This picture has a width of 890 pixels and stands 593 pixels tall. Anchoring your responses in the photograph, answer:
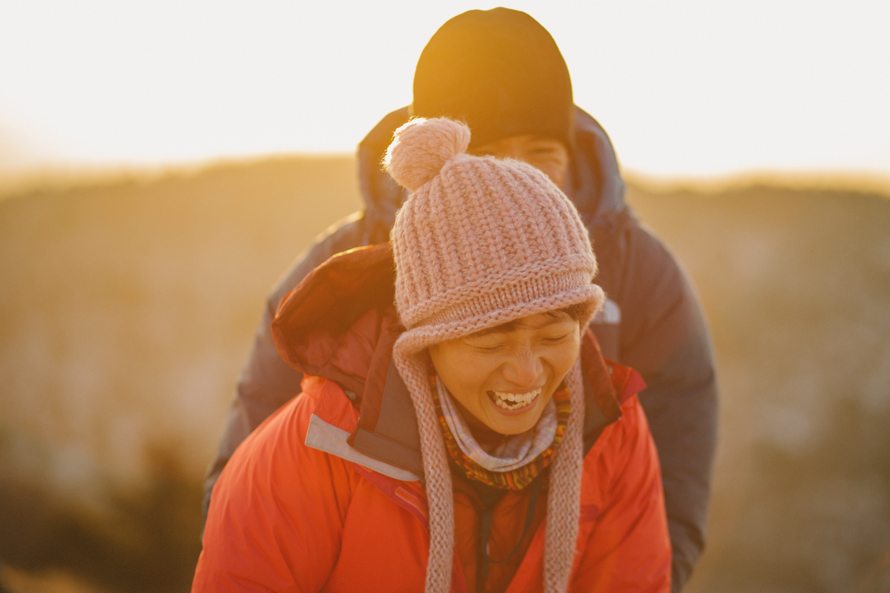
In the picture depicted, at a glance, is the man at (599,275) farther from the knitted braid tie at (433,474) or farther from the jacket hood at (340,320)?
the knitted braid tie at (433,474)

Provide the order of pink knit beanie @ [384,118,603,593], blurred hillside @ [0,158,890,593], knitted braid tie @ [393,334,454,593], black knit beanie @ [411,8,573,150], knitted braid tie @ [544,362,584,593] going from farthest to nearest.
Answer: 1. blurred hillside @ [0,158,890,593]
2. black knit beanie @ [411,8,573,150]
3. knitted braid tie @ [544,362,584,593]
4. knitted braid tie @ [393,334,454,593]
5. pink knit beanie @ [384,118,603,593]

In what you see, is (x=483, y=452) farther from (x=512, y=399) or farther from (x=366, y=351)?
(x=366, y=351)

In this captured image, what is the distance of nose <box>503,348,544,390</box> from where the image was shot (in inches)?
63.3

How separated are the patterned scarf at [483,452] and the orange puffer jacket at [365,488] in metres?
0.08

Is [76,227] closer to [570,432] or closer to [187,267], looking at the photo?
[187,267]

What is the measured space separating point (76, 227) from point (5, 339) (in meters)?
1.53

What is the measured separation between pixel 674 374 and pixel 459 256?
1238 mm

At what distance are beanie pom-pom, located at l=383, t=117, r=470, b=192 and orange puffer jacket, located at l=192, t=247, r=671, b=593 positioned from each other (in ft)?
0.81

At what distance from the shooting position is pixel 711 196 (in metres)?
8.38

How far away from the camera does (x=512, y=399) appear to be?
5.52ft

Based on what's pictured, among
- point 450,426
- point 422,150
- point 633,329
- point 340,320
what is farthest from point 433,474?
point 633,329

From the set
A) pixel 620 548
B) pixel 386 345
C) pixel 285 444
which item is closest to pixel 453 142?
→ pixel 386 345

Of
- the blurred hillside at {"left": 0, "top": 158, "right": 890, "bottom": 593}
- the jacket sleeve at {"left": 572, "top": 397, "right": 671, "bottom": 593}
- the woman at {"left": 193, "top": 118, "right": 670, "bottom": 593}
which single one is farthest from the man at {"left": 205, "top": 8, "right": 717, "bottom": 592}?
the blurred hillside at {"left": 0, "top": 158, "right": 890, "bottom": 593}

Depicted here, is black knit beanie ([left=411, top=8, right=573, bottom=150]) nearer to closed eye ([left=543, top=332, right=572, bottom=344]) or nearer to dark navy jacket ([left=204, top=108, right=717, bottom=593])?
dark navy jacket ([left=204, top=108, right=717, bottom=593])
